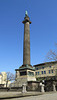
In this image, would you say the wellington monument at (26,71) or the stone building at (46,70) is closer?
the wellington monument at (26,71)

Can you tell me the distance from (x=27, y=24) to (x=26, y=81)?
16944 mm

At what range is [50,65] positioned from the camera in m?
52.9

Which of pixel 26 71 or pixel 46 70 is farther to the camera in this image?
pixel 46 70

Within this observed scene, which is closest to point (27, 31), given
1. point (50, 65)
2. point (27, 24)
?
point (27, 24)

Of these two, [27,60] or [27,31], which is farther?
[27,31]

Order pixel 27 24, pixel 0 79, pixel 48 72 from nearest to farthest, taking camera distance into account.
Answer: pixel 27 24, pixel 48 72, pixel 0 79

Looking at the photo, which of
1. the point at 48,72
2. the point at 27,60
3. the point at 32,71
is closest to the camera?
the point at 32,71

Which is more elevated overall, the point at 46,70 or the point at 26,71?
the point at 46,70

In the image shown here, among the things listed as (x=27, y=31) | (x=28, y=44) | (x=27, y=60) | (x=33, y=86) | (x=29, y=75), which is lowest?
(x=33, y=86)

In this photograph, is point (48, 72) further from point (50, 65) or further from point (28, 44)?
point (28, 44)

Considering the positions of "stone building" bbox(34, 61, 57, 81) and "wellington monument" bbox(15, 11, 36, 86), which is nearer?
"wellington monument" bbox(15, 11, 36, 86)

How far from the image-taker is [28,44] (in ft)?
94.8

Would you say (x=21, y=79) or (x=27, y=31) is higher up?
(x=27, y=31)

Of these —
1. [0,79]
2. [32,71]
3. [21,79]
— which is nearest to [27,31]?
[32,71]
